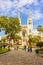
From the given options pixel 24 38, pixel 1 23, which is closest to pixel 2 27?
pixel 1 23

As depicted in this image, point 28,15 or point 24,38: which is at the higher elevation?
point 28,15

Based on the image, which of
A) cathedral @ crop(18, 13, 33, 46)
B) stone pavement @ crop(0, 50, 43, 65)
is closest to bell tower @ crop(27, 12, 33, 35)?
→ cathedral @ crop(18, 13, 33, 46)

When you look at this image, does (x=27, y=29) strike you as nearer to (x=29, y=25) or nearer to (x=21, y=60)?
(x=29, y=25)

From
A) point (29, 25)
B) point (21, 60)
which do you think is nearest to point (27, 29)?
point (29, 25)

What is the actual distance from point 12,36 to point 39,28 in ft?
150

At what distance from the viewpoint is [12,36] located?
214 feet

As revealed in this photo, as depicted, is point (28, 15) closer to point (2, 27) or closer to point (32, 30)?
point (32, 30)

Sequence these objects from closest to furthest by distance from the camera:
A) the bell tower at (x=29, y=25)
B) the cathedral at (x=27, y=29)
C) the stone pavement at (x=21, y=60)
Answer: the stone pavement at (x=21, y=60) < the cathedral at (x=27, y=29) < the bell tower at (x=29, y=25)

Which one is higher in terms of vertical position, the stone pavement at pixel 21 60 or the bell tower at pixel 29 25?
the bell tower at pixel 29 25

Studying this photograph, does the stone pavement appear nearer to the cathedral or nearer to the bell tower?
the cathedral

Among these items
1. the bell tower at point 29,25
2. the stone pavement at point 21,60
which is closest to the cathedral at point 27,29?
the bell tower at point 29,25

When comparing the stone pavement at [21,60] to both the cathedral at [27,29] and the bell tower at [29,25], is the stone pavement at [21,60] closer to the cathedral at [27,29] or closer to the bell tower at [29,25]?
the cathedral at [27,29]

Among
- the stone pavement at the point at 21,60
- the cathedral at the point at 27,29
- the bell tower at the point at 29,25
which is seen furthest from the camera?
the bell tower at the point at 29,25

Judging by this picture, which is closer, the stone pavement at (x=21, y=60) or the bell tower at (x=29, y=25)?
the stone pavement at (x=21, y=60)
